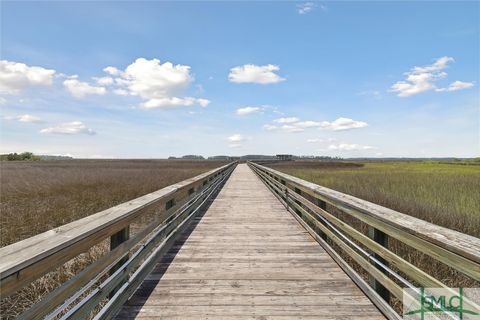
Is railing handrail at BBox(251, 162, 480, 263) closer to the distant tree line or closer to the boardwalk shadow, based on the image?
the boardwalk shadow

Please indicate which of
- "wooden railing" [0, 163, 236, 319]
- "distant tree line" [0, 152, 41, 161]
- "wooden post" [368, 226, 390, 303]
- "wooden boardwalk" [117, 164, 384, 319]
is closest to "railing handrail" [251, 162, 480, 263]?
"wooden post" [368, 226, 390, 303]

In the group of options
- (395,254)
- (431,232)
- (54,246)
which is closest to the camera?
(54,246)

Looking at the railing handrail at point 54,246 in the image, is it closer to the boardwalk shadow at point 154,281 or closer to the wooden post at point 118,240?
the wooden post at point 118,240

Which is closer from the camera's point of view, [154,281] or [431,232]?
[431,232]

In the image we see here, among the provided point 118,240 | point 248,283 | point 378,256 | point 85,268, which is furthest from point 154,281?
point 378,256

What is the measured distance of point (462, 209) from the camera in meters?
9.57

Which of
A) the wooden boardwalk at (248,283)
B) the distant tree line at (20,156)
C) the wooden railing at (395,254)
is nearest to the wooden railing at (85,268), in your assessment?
the wooden boardwalk at (248,283)
